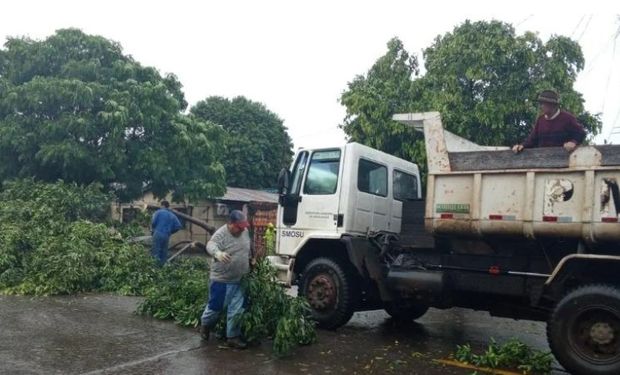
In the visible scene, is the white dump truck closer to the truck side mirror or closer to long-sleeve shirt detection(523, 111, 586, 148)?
the truck side mirror

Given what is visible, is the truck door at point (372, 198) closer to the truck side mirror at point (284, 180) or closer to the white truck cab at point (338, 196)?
the white truck cab at point (338, 196)

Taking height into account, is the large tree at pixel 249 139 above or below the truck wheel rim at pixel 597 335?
above

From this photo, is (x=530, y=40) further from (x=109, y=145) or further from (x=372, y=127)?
(x=109, y=145)

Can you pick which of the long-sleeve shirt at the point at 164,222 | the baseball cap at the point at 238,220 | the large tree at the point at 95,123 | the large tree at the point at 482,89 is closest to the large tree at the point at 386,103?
the large tree at the point at 482,89

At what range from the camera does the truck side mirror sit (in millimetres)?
8273

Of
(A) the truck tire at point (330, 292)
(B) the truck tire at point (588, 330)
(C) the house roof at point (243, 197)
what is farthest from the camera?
(C) the house roof at point (243, 197)

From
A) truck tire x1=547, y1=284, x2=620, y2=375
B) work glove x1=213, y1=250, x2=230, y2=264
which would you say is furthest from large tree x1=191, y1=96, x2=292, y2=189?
truck tire x1=547, y1=284, x2=620, y2=375

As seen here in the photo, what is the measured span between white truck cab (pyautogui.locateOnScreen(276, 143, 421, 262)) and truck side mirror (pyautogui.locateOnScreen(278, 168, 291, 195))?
0.03 metres

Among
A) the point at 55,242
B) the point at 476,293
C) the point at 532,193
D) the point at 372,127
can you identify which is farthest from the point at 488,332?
the point at 372,127

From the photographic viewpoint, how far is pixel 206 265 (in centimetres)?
1333

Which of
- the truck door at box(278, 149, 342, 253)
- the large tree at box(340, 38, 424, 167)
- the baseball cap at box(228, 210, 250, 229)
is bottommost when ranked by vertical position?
the baseball cap at box(228, 210, 250, 229)

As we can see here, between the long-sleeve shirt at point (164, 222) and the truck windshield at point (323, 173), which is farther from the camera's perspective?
the long-sleeve shirt at point (164, 222)

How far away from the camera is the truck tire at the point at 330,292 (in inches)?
300

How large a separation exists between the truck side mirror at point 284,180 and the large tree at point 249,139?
25686 millimetres
